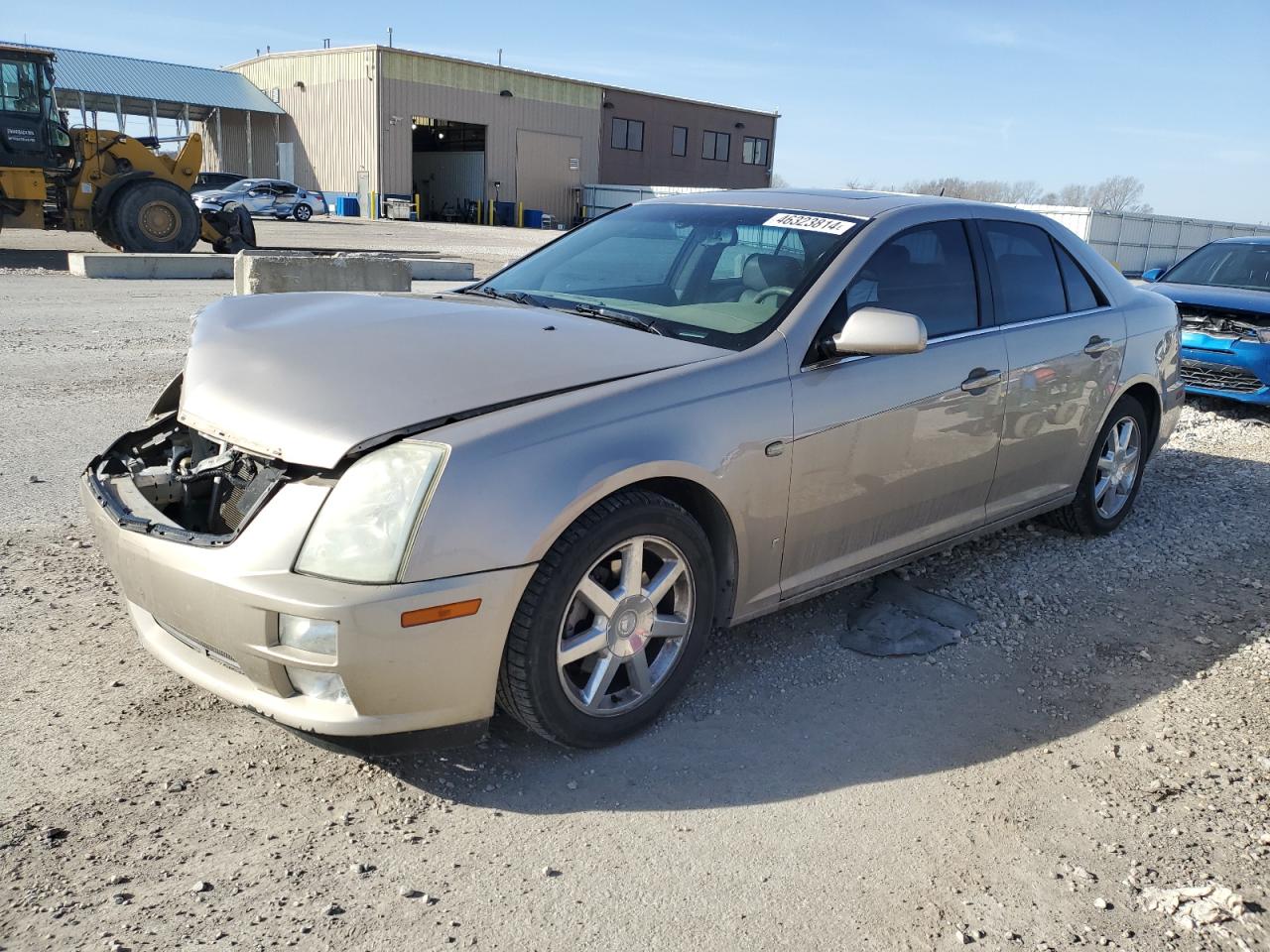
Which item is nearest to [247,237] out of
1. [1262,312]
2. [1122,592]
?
[1262,312]

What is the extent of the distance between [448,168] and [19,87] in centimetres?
3360

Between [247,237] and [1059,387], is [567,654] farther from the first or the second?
[247,237]

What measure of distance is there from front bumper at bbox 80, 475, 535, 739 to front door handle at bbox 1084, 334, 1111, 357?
3.25 metres

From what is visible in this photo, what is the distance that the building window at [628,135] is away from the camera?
51.3m

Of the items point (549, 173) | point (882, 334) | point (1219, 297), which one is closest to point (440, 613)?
point (882, 334)

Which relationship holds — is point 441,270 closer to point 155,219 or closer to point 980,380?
point 155,219

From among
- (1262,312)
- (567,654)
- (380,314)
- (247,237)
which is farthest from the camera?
(247,237)

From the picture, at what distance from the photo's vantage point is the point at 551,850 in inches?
104

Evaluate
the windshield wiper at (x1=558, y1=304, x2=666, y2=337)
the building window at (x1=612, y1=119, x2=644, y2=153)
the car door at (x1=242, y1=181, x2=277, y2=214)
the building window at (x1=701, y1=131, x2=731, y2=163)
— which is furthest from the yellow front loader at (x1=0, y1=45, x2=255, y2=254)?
the building window at (x1=701, y1=131, x2=731, y2=163)

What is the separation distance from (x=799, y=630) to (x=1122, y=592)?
1709 millimetres

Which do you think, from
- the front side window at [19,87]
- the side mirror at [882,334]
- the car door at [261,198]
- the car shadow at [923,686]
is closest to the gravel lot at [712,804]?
the car shadow at [923,686]

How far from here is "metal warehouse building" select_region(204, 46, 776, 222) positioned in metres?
42.6

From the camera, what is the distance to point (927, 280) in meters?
4.05

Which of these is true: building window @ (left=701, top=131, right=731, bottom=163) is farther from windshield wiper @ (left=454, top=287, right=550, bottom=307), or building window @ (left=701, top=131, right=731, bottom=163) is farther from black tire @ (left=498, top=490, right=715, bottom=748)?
black tire @ (left=498, top=490, right=715, bottom=748)
